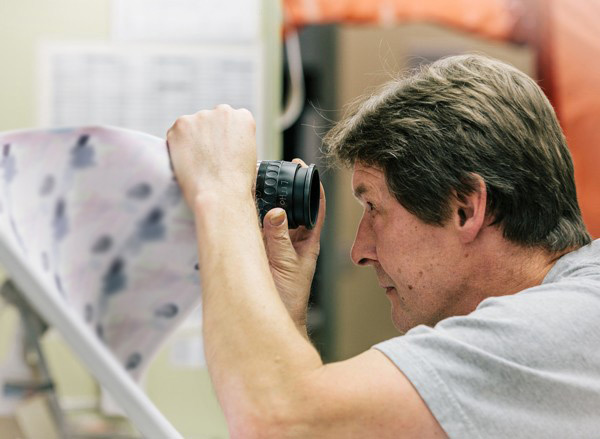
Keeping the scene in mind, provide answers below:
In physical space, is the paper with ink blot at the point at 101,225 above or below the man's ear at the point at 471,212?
above

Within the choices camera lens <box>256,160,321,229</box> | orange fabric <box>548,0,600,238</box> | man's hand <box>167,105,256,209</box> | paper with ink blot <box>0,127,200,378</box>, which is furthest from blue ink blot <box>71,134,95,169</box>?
orange fabric <box>548,0,600,238</box>

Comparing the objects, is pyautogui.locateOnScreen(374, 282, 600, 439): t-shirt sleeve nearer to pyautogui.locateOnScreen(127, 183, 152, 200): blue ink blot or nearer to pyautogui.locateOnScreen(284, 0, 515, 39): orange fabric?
pyautogui.locateOnScreen(127, 183, 152, 200): blue ink blot

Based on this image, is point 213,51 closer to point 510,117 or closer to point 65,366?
point 510,117

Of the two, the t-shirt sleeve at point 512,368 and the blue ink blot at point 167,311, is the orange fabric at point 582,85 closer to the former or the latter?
the t-shirt sleeve at point 512,368

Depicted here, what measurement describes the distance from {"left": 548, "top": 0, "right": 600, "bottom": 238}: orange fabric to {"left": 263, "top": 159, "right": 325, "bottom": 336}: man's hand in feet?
3.30

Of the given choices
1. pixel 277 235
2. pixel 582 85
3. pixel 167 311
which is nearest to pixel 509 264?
pixel 277 235

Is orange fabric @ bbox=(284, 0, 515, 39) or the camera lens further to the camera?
orange fabric @ bbox=(284, 0, 515, 39)

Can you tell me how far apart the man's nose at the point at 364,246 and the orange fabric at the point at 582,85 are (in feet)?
3.09

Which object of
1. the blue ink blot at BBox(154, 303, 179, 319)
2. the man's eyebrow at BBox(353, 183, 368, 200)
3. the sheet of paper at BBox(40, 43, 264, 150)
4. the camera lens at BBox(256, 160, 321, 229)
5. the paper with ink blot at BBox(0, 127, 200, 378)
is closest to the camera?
the paper with ink blot at BBox(0, 127, 200, 378)

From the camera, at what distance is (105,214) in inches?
24.2

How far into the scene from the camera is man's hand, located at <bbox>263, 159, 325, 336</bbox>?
3.01ft

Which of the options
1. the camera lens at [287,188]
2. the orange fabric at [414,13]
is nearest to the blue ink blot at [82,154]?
the camera lens at [287,188]

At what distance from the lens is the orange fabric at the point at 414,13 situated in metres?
1.77

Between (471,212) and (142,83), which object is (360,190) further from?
(142,83)
